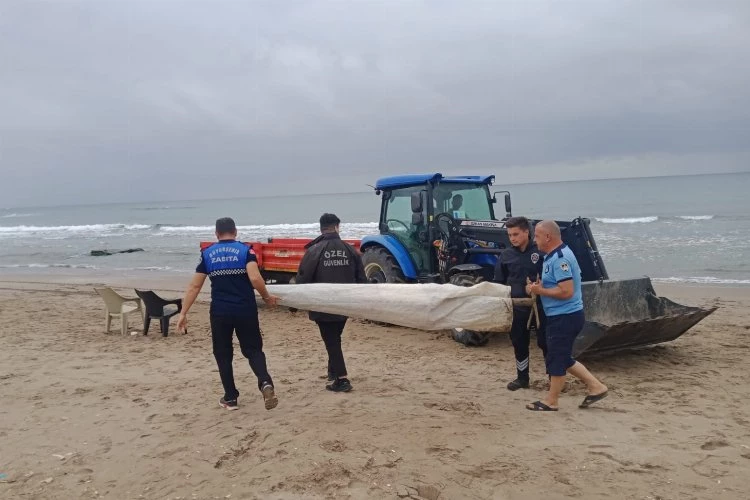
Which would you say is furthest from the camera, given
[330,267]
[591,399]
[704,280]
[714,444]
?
[704,280]

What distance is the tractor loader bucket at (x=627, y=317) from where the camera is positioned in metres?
5.81

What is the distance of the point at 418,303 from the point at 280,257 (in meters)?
6.28

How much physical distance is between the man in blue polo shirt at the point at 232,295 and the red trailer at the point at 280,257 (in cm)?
559

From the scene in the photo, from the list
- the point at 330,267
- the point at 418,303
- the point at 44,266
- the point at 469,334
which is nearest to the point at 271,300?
the point at 330,267

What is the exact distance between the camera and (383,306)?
197 inches

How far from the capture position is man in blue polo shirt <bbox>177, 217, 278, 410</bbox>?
15.4 feet

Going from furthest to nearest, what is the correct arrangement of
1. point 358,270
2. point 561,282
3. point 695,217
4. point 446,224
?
point 695,217
point 446,224
point 358,270
point 561,282

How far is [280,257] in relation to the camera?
10.8 m

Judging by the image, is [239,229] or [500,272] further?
[239,229]

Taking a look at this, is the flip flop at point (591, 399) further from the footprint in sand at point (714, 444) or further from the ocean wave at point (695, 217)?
the ocean wave at point (695, 217)

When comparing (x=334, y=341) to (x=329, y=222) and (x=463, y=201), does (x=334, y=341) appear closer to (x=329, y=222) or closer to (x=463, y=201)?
(x=329, y=222)

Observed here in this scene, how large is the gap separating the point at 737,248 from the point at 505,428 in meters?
18.9

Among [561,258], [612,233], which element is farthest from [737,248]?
[561,258]

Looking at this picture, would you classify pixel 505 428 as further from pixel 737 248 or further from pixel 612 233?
pixel 612 233
